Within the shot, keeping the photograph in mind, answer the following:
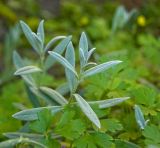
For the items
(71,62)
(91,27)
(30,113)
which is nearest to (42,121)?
(30,113)

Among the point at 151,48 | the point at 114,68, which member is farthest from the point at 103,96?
the point at 151,48

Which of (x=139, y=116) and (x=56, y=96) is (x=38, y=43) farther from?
(x=139, y=116)

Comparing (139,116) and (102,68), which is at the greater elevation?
(102,68)

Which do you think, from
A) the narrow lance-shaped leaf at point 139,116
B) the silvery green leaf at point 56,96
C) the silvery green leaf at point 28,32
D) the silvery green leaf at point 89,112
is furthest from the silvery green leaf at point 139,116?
the silvery green leaf at point 28,32

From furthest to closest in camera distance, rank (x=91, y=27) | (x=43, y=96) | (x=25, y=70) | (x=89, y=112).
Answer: (x=91, y=27) → (x=43, y=96) → (x=25, y=70) → (x=89, y=112)

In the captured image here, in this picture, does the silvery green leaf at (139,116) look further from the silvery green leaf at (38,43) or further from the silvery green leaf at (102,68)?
the silvery green leaf at (38,43)

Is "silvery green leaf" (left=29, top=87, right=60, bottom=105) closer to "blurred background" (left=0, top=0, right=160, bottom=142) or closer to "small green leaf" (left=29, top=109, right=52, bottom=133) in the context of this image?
"small green leaf" (left=29, top=109, right=52, bottom=133)

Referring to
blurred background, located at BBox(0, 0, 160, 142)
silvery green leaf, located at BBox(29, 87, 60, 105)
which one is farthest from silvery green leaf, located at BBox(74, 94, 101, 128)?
blurred background, located at BBox(0, 0, 160, 142)

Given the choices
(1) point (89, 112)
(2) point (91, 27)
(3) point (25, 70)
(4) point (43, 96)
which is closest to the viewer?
(1) point (89, 112)

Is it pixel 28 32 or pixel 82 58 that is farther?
pixel 28 32

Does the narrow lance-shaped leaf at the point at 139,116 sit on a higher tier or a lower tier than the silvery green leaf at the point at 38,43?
lower
